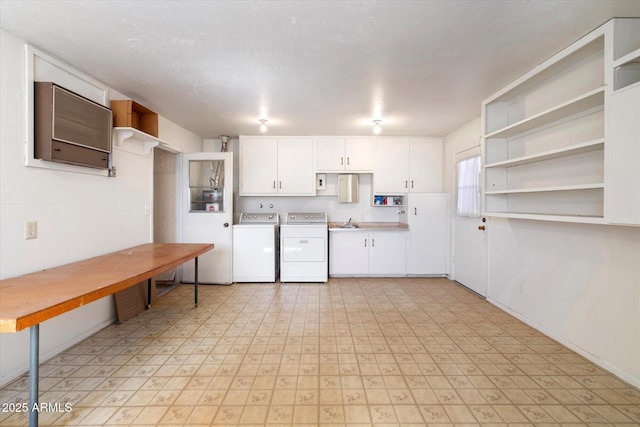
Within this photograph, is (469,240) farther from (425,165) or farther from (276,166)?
(276,166)

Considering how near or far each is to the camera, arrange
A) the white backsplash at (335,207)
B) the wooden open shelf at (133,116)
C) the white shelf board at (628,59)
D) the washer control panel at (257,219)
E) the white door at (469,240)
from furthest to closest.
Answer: the white backsplash at (335,207) → the washer control panel at (257,219) → the white door at (469,240) → the wooden open shelf at (133,116) → the white shelf board at (628,59)

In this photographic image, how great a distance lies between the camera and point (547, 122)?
8.27 ft

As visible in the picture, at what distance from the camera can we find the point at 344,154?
477 cm

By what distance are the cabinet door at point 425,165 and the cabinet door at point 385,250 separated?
93cm

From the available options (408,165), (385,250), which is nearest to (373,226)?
(385,250)

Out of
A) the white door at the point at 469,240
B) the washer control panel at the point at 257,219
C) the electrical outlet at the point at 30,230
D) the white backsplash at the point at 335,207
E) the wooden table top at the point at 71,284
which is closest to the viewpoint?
the wooden table top at the point at 71,284

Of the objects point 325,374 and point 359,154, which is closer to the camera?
point 325,374

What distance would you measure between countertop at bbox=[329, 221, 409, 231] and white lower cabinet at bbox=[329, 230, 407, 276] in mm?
55

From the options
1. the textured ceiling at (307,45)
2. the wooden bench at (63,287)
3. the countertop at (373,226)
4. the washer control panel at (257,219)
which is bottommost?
the wooden bench at (63,287)

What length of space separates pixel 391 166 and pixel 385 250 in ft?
4.86

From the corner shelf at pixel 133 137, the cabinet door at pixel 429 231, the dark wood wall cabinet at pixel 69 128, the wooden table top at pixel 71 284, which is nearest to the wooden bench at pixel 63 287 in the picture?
the wooden table top at pixel 71 284

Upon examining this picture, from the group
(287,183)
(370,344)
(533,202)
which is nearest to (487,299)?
(533,202)

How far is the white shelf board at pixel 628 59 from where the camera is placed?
5.28 feet

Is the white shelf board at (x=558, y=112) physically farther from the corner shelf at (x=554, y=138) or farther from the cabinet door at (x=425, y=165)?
the cabinet door at (x=425, y=165)
